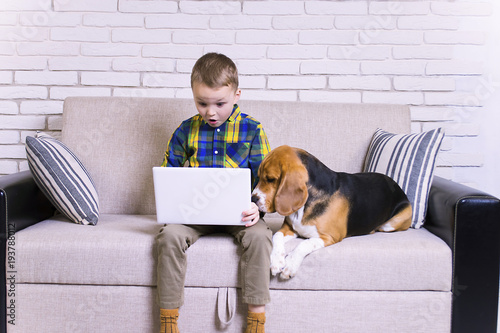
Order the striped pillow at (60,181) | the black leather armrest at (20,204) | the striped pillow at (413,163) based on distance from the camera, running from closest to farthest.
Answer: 1. the black leather armrest at (20,204)
2. the striped pillow at (60,181)
3. the striped pillow at (413,163)

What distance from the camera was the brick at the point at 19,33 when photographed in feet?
9.78

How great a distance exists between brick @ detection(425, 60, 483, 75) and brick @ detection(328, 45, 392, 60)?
286mm

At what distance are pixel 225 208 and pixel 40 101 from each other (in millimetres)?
1805

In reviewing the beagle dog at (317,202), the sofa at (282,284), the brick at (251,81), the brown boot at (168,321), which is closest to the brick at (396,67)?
the brick at (251,81)

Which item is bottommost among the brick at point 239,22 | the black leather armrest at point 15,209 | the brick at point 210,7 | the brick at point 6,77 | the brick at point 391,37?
the black leather armrest at point 15,209

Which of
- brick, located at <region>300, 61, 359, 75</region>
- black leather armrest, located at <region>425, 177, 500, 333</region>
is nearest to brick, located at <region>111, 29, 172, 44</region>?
brick, located at <region>300, 61, 359, 75</region>

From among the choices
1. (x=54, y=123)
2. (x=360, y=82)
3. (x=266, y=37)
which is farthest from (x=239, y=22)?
(x=54, y=123)

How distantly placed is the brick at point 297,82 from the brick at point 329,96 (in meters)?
0.04

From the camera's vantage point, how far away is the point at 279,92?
3.01 metres

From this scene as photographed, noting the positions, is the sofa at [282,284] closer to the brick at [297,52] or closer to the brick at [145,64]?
the brick at [145,64]

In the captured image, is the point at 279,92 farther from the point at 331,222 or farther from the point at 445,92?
the point at 331,222

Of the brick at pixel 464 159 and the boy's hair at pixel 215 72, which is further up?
the boy's hair at pixel 215 72

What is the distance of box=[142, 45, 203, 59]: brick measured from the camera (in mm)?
2977

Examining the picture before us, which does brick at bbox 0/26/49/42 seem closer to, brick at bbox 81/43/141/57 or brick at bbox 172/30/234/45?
brick at bbox 81/43/141/57
